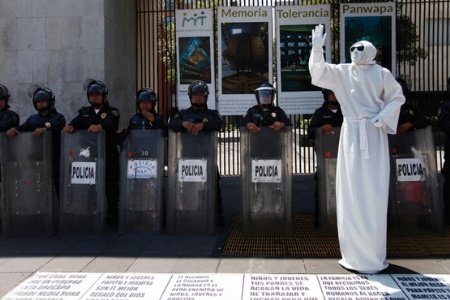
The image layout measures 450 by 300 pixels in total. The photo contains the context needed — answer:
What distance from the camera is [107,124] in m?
6.56

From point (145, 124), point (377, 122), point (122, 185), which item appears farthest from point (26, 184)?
point (377, 122)

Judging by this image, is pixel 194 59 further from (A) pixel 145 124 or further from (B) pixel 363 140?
(B) pixel 363 140

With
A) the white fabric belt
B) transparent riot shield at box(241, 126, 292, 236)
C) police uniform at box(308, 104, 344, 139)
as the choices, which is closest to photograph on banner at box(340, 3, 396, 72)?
police uniform at box(308, 104, 344, 139)

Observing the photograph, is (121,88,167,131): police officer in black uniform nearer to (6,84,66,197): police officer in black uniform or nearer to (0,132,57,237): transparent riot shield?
(6,84,66,197): police officer in black uniform

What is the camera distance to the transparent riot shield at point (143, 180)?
6227mm

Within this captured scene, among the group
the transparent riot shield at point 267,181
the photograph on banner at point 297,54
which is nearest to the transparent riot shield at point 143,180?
the transparent riot shield at point 267,181

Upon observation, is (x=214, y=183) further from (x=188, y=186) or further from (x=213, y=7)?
(x=213, y=7)

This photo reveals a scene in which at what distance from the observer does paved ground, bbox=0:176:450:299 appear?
4809 millimetres

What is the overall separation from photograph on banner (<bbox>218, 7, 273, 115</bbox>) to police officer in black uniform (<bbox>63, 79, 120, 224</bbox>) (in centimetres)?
308

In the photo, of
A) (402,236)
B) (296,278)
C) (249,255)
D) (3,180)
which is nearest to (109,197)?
(3,180)

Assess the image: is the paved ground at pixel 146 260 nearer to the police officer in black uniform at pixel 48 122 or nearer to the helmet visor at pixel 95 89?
the police officer in black uniform at pixel 48 122

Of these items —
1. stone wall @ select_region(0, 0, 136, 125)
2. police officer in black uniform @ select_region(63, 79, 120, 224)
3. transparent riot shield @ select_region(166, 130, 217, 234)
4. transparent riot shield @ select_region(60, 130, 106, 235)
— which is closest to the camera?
transparent riot shield @ select_region(166, 130, 217, 234)

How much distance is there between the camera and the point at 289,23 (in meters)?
9.23

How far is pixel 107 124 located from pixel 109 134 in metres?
0.28
